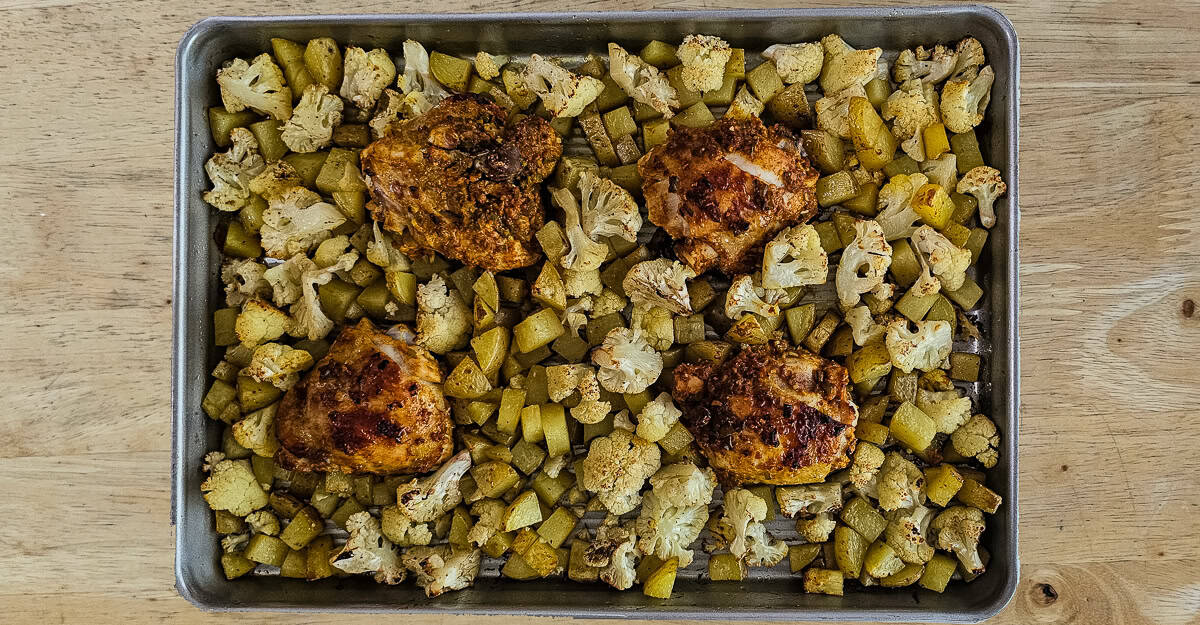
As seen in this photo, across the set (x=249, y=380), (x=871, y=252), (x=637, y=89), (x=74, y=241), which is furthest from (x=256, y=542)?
(x=871, y=252)

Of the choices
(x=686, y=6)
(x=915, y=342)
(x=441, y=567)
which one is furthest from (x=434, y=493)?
(x=686, y=6)

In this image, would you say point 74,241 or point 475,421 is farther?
point 74,241

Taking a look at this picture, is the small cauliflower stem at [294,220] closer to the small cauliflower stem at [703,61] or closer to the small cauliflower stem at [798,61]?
the small cauliflower stem at [703,61]

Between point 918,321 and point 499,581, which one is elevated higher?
point 918,321

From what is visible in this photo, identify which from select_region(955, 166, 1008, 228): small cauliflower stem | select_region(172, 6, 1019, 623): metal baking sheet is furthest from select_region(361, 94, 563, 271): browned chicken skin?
select_region(955, 166, 1008, 228): small cauliflower stem

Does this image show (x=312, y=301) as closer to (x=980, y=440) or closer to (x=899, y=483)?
(x=899, y=483)

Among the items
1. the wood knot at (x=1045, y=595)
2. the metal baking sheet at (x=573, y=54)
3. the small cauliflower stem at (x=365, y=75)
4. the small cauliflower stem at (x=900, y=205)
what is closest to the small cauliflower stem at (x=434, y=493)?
the metal baking sheet at (x=573, y=54)

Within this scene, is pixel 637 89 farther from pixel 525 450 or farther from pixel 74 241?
pixel 74 241
